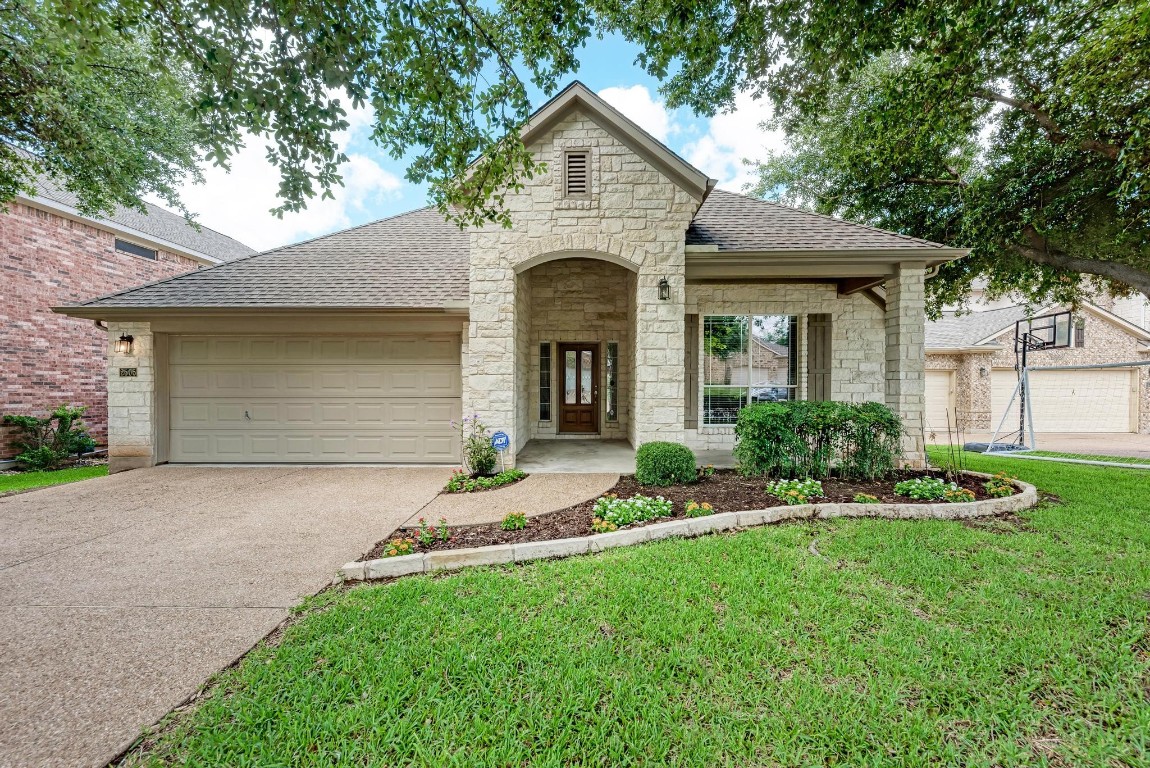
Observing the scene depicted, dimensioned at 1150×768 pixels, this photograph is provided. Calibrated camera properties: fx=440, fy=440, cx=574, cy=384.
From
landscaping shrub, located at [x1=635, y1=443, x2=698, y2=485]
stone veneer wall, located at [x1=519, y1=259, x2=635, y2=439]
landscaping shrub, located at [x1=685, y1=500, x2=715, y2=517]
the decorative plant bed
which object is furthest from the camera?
stone veneer wall, located at [x1=519, y1=259, x2=635, y2=439]

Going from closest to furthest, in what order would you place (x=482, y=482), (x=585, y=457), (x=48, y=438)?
(x=482, y=482) → (x=585, y=457) → (x=48, y=438)

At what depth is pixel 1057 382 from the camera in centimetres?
1420

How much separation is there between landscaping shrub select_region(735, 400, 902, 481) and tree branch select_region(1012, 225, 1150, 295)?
5.79 meters

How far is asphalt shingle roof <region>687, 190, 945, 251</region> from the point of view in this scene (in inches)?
280

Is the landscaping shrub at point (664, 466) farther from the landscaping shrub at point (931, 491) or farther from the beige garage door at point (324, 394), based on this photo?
the beige garage door at point (324, 394)

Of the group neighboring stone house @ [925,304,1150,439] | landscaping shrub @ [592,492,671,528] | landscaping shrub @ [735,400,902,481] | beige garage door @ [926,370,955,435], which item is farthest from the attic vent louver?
beige garage door @ [926,370,955,435]

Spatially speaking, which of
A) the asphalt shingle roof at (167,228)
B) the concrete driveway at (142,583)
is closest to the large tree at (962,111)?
the concrete driveway at (142,583)

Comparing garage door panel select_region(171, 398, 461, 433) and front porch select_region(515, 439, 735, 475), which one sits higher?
garage door panel select_region(171, 398, 461, 433)

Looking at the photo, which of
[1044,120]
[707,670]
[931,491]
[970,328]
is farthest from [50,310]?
[970,328]

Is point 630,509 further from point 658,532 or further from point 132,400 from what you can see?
point 132,400

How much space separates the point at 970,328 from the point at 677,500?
17.4 m

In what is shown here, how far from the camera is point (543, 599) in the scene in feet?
9.95

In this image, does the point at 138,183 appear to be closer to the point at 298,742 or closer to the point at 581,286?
the point at 581,286

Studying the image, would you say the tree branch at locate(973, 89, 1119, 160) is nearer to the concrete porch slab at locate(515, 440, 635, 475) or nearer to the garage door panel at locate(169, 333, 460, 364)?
the concrete porch slab at locate(515, 440, 635, 475)
